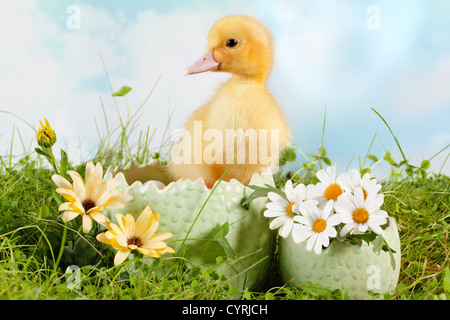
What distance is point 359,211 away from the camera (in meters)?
0.85

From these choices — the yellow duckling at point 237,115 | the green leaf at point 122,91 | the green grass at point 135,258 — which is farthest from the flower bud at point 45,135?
the green leaf at point 122,91

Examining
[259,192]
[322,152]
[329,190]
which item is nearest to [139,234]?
[259,192]

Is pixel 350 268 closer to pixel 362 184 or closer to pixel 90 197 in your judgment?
pixel 362 184

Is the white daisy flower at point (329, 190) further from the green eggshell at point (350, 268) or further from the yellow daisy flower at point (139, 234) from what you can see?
the yellow daisy flower at point (139, 234)

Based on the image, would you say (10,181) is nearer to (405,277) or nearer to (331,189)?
(331,189)

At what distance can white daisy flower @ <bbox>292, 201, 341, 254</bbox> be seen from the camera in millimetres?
825

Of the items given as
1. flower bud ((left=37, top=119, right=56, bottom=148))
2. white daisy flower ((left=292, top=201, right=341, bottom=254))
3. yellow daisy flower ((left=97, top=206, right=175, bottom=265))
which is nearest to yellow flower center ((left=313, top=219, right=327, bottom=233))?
white daisy flower ((left=292, top=201, right=341, bottom=254))

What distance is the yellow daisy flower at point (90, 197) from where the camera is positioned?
851 mm

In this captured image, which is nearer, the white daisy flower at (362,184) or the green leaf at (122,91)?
the white daisy flower at (362,184)

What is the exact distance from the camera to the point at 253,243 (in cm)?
94

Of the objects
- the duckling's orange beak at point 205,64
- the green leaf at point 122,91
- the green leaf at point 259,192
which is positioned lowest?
the green leaf at point 259,192

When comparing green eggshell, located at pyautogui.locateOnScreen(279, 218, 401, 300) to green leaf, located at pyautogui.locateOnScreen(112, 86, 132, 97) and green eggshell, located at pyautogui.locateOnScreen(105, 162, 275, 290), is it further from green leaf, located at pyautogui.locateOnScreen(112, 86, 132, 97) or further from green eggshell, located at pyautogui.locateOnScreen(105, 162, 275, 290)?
green leaf, located at pyautogui.locateOnScreen(112, 86, 132, 97)

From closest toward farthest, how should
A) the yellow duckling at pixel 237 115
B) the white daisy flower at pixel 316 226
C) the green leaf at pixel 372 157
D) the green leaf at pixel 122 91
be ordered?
the white daisy flower at pixel 316 226
the yellow duckling at pixel 237 115
the green leaf at pixel 122 91
the green leaf at pixel 372 157
